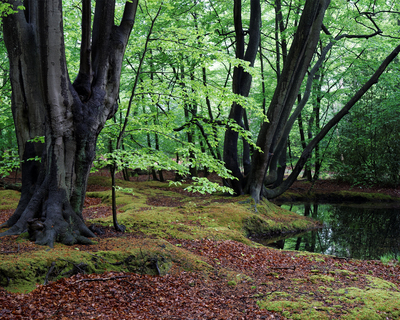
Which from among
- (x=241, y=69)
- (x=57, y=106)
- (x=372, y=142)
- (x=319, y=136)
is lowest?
(x=57, y=106)

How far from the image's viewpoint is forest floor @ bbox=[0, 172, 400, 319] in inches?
118

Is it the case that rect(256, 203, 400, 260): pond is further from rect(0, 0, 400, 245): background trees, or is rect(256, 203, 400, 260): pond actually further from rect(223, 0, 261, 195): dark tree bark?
rect(223, 0, 261, 195): dark tree bark

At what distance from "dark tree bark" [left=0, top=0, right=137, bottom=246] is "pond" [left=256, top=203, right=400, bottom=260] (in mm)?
5996

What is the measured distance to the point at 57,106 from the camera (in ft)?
13.9

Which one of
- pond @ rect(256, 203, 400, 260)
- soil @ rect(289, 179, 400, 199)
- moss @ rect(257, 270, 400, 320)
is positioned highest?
soil @ rect(289, 179, 400, 199)

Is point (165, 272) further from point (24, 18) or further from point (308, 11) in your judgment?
point (308, 11)

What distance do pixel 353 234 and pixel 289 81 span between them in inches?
211

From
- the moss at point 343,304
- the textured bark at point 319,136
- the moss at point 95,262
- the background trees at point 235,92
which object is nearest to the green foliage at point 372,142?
the background trees at point 235,92

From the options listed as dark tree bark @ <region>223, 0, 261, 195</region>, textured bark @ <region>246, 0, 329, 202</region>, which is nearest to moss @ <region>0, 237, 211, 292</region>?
textured bark @ <region>246, 0, 329, 202</region>

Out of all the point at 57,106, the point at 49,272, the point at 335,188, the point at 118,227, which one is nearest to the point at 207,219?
the point at 118,227

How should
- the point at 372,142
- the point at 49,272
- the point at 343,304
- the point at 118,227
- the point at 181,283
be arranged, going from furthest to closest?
the point at 372,142 < the point at 118,227 < the point at 181,283 < the point at 343,304 < the point at 49,272

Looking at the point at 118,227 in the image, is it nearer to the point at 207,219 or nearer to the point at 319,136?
the point at 207,219

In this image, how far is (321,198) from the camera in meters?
16.6

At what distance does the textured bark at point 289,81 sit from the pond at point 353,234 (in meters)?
2.42
